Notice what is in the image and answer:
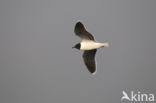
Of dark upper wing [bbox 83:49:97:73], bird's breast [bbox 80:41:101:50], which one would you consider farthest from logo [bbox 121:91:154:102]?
bird's breast [bbox 80:41:101:50]

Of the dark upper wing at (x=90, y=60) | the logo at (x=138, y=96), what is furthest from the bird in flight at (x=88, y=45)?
the logo at (x=138, y=96)

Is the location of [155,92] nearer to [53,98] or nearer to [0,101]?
[53,98]

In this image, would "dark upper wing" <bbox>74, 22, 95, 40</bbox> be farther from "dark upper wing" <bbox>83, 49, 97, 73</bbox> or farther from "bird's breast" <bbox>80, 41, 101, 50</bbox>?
"dark upper wing" <bbox>83, 49, 97, 73</bbox>

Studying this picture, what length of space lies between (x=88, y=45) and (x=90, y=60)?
0.80 feet

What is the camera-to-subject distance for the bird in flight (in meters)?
5.88

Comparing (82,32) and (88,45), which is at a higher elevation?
(82,32)

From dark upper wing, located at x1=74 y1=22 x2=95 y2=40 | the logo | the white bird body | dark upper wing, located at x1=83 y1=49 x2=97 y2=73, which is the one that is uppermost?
dark upper wing, located at x1=74 y1=22 x2=95 y2=40

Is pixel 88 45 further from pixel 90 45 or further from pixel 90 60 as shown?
pixel 90 60

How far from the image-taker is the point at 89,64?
20.1 feet

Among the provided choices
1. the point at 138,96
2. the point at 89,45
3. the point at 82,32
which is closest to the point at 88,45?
the point at 89,45

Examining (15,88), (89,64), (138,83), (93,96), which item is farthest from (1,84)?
(89,64)

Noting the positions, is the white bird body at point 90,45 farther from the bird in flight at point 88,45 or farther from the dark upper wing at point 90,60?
the dark upper wing at point 90,60

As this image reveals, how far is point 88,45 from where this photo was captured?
5.95m

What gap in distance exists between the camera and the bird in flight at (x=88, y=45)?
5875 millimetres
